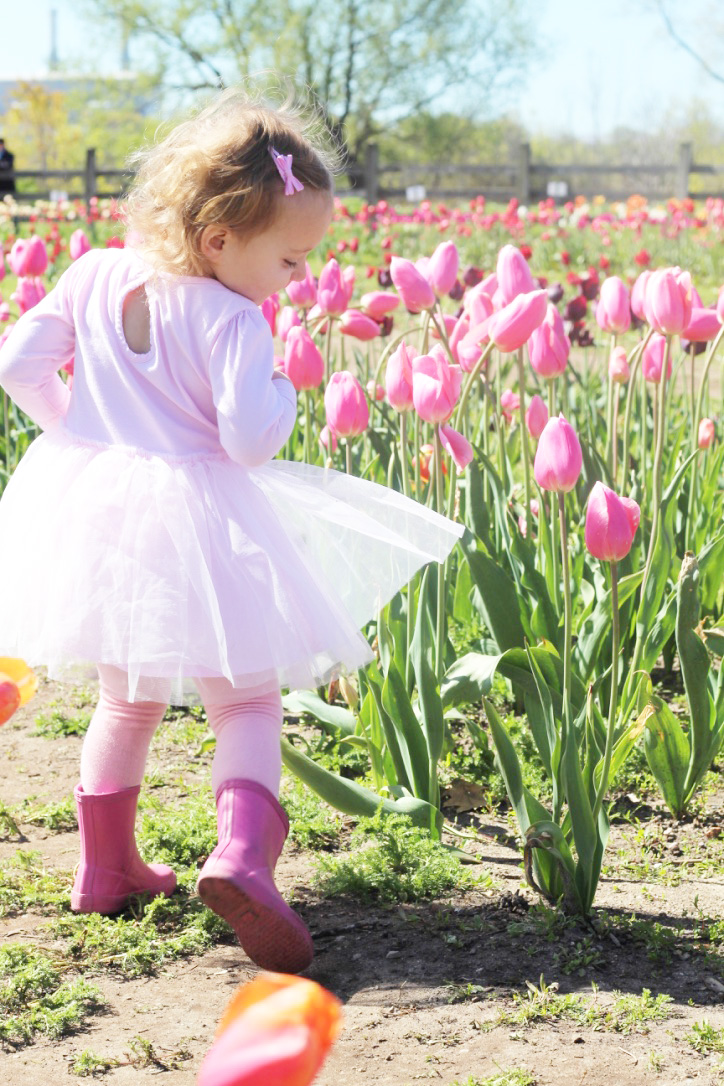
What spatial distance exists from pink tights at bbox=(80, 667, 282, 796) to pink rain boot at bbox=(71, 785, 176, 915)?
0.02m

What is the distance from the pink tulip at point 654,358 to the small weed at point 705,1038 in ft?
4.83

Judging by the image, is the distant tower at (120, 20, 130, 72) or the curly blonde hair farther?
the distant tower at (120, 20, 130, 72)

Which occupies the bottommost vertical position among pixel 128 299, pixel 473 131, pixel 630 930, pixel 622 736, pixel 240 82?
pixel 630 930

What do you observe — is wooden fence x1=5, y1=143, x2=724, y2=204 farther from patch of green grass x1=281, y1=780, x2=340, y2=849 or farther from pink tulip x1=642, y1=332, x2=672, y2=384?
patch of green grass x1=281, y1=780, x2=340, y2=849

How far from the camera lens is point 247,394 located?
1.63m

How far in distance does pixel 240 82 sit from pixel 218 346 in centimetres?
54

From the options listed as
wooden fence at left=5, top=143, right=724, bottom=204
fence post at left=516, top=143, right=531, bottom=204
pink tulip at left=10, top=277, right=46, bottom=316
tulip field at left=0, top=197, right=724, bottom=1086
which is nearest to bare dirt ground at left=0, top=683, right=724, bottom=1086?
tulip field at left=0, top=197, right=724, bottom=1086

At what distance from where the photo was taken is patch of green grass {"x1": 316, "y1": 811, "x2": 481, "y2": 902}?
1.85 metres

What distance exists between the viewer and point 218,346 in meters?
1.67

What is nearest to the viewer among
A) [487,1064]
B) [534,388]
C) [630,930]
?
[487,1064]

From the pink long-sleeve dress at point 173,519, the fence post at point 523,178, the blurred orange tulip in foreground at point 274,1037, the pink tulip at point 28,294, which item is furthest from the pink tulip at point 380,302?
the fence post at point 523,178

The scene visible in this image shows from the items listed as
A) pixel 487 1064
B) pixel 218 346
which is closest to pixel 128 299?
pixel 218 346

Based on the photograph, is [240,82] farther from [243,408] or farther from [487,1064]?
[487,1064]

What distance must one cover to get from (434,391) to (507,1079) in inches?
41.7
